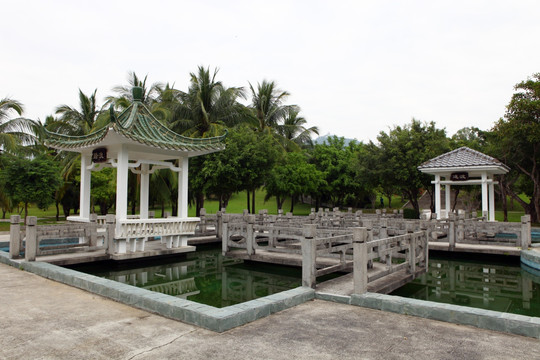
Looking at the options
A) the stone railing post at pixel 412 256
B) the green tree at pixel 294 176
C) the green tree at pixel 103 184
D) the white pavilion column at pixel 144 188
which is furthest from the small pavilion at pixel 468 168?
the green tree at pixel 103 184

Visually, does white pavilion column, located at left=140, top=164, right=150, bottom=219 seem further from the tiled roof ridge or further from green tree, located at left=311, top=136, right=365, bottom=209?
green tree, located at left=311, top=136, right=365, bottom=209

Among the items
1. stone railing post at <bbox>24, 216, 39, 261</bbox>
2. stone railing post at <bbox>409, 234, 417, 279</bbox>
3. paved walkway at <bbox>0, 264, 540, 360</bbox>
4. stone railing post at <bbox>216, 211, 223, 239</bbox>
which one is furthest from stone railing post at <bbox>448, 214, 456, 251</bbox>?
stone railing post at <bbox>24, 216, 39, 261</bbox>

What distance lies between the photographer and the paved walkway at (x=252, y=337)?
395cm

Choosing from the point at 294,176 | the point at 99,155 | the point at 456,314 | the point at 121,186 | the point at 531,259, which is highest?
the point at 294,176

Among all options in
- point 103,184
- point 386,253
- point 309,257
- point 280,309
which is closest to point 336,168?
point 103,184

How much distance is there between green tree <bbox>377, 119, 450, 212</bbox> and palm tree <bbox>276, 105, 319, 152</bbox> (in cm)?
724

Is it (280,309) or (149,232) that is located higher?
(149,232)

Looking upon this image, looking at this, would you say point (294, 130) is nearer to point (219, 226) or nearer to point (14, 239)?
→ point (219, 226)

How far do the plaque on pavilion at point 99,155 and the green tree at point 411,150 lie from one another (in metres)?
18.4

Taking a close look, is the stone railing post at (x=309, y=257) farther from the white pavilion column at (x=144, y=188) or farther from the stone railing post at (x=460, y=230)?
the stone railing post at (x=460, y=230)

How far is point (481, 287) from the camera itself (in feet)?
30.6

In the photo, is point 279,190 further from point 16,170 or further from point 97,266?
point 97,266

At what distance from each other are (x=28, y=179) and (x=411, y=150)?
21.9 m

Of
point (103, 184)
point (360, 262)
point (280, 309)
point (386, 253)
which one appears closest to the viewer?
point (280, 309)
